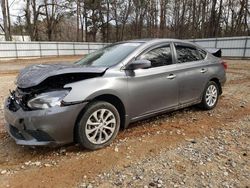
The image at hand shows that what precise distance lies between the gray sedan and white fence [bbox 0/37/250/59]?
645 inches

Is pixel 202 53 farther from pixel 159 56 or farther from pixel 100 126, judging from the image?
pixel 100 126

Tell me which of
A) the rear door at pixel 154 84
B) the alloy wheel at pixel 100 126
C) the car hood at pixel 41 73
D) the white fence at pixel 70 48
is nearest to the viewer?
the car hood at pixel 41 73

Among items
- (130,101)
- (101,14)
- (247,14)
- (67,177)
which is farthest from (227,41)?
(101,14)

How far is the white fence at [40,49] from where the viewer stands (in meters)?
23.1

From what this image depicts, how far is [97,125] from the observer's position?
138 inches

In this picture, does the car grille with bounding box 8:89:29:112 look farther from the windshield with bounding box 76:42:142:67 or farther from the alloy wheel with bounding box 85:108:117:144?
the windshield with bounding box 76:42:142:67

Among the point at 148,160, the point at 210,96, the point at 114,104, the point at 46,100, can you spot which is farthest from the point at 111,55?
the point at 210,96

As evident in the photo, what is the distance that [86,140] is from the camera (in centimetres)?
342

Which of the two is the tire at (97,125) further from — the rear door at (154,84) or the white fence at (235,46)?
the white fence at (235,46)

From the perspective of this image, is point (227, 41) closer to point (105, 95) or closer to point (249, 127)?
point (249, 127)

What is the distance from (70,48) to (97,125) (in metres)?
26.2

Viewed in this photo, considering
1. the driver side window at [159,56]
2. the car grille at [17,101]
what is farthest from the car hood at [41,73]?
the driver side window at [159,56]

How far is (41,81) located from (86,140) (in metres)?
0.98

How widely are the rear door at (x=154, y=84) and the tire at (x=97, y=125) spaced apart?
1.24 ft
